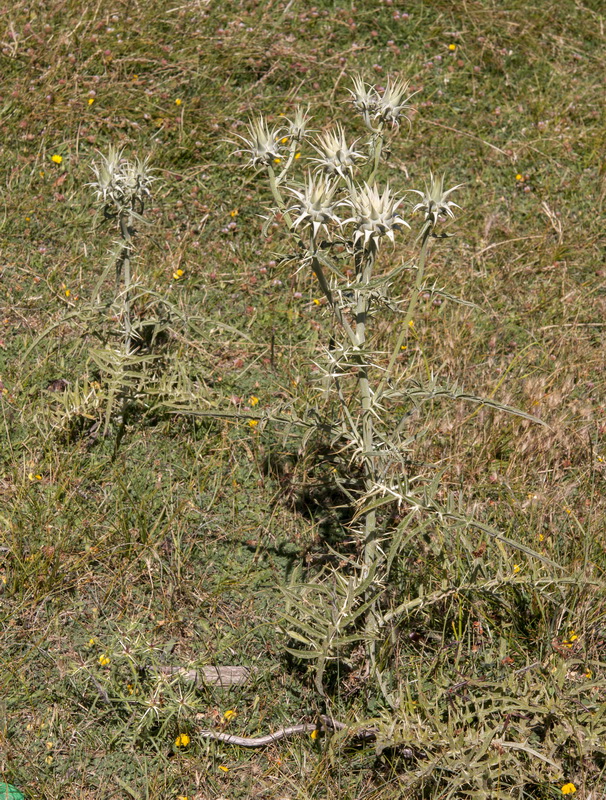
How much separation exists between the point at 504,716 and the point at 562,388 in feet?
5.07

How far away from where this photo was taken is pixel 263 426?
291cm

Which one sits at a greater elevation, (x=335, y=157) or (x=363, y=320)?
(x=335, y=157)

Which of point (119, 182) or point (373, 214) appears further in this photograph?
point (119, 182)

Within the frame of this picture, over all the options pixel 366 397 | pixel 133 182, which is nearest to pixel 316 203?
pixel 366 397

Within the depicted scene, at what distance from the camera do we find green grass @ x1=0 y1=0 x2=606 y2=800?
2346 mm

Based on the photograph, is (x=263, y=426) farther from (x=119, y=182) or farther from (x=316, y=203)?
(x=316, y=203)

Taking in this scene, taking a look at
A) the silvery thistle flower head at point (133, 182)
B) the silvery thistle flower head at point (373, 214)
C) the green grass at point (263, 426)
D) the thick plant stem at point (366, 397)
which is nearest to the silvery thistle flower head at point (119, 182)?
the silvery thistle flower head at point (133, 182)

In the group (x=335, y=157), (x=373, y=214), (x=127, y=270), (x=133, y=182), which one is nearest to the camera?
(x=373, y=214)

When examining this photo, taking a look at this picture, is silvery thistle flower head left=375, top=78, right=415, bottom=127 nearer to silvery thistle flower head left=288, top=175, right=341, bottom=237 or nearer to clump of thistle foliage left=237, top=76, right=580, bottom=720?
clump of thistle foliage left=237, top=76, right=580, bottom=720

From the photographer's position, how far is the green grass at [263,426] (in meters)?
2.35

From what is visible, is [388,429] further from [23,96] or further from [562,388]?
[23,96]

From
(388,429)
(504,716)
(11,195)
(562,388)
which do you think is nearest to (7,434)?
(388,429)

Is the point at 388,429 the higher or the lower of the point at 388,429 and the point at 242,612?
the higher

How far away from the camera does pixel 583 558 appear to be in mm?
2740
